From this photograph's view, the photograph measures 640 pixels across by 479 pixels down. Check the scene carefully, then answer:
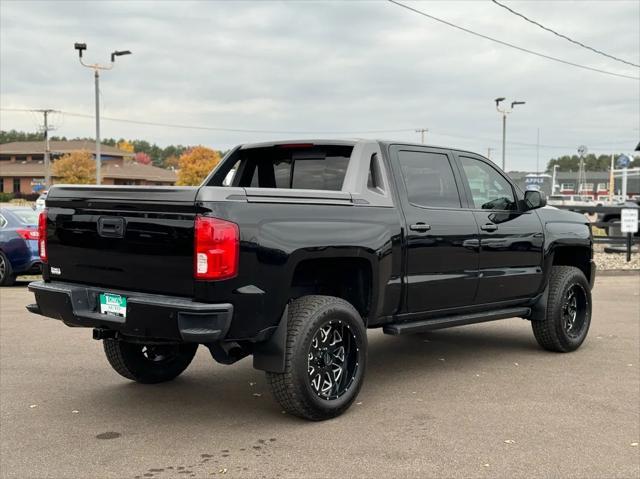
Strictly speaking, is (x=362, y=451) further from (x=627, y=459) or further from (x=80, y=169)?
(x=80, y=169)

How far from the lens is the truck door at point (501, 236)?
6.62 m

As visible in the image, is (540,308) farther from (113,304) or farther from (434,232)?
(113,304)

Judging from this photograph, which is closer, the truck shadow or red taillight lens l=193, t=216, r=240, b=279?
red taillight lens l=193, t=216, r=240, b=279

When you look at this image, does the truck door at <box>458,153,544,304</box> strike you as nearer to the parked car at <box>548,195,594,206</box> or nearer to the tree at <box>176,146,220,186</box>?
the parked car at <box>548,195,594,206</box>

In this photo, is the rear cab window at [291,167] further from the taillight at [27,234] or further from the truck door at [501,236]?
the taillight at [27,234]

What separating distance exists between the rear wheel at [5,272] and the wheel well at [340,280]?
877cm

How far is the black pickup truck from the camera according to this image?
181 inches

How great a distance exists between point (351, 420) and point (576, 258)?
12.8ft

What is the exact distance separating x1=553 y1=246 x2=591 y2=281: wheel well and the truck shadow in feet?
3.09

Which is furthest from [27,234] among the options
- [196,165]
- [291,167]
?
[196,165]

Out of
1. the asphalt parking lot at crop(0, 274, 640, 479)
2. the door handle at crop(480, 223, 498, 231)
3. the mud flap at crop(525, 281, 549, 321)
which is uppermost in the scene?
the door handle at crop(480, 223, 498, 231)

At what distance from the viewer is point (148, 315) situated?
4617 mm

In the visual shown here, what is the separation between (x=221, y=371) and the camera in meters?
6.70

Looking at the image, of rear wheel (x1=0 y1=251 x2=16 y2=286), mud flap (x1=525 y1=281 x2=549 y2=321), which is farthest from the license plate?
rear wheel (x1=0 y1=251 x2=16 y2=286)
